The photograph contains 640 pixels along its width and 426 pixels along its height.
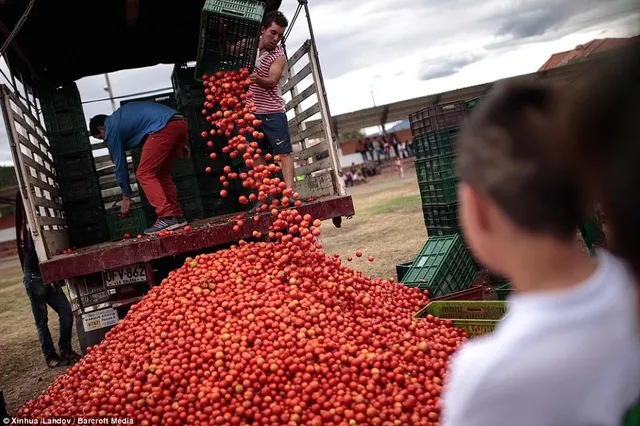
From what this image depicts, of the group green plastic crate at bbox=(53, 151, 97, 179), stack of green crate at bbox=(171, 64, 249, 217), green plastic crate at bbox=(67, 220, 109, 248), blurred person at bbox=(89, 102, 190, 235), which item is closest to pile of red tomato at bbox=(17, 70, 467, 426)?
blurred person at bbox=(89, 102, 190, 235)

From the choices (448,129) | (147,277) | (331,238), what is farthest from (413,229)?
(147,277)

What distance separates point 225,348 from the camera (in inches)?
139

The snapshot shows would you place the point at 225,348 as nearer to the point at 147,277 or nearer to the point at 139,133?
the point at 147,277

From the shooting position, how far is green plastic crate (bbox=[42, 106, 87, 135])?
7230mm

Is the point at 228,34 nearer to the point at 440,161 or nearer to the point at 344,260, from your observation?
the point at 440,161

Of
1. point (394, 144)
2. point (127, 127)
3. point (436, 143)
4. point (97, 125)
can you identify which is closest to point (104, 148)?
point (97, 125)

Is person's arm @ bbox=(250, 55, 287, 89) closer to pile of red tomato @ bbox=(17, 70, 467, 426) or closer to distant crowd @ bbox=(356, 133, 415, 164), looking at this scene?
pile of red tomato @ bbox=(17, 70, 467, 426)

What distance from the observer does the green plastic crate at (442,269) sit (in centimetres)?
539

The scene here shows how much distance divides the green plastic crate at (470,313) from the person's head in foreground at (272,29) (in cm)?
329

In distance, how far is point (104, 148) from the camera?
309 inches

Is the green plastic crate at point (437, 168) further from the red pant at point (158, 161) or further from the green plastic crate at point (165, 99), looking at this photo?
the green plastic crate at point (165, 99)

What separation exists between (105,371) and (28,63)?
5081 millimetres

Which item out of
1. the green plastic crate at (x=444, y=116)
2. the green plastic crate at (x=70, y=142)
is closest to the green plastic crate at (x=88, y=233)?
the green plastic crate at (x=70, y=142)

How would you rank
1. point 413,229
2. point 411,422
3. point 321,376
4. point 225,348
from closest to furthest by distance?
point 411,422, point 321,376, point 225,348, point 413,229
